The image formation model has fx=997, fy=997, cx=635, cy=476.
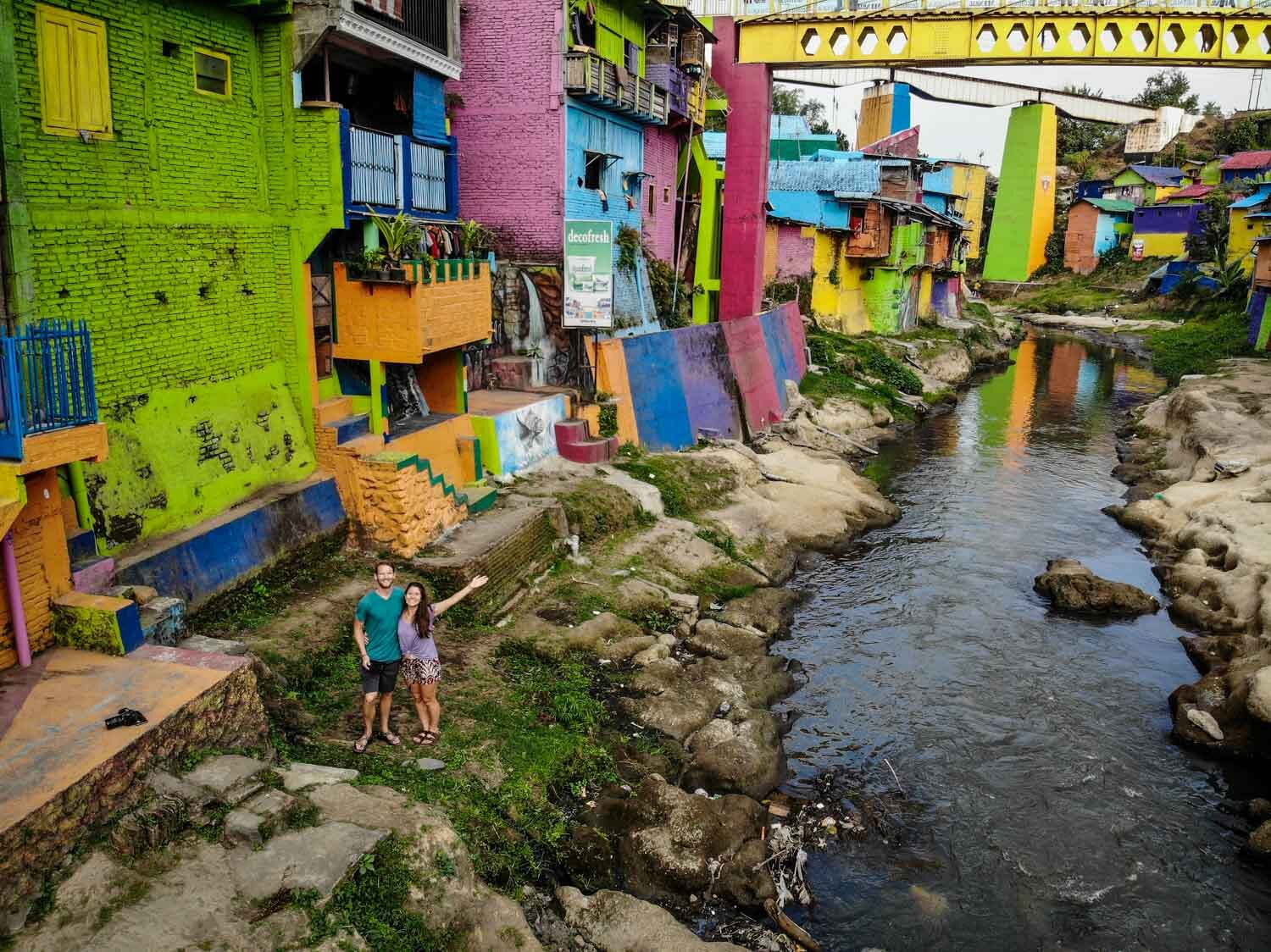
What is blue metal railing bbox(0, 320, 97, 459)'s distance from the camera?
28.1ft

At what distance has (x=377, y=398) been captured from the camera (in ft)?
51.5

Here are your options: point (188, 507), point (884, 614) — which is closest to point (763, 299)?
point (884, 614)

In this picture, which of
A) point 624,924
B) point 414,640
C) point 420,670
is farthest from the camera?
point 420,670

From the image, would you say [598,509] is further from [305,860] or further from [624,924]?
[305,860]

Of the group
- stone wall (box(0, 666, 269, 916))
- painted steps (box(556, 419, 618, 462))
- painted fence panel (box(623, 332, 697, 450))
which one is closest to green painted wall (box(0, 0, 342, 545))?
stone wall (box(0, 666, 269, 916))

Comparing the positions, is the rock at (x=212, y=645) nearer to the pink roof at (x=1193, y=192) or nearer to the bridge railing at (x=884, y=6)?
the bridge railing at (x=884, y=6)

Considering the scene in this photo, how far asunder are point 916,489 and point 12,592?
22714 millimetres

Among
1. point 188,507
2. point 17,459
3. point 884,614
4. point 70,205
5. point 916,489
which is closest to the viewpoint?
point 17,459

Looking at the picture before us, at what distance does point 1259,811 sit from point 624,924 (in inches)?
336

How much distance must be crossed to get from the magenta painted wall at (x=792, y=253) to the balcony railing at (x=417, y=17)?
2365 centimetres

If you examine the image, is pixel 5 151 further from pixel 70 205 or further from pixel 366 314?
pixel 366 314

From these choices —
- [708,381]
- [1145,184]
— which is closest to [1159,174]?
[1145,184]

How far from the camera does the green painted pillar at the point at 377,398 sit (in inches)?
613

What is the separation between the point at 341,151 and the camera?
1425 centimetres
